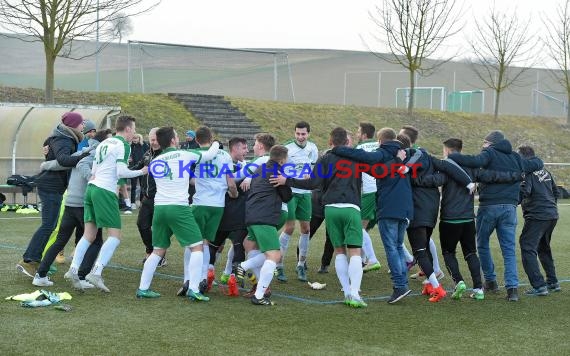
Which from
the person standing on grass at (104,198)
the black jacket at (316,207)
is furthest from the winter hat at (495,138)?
the person standing on grass at (104,198)

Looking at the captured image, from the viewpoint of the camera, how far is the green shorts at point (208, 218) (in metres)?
8.88

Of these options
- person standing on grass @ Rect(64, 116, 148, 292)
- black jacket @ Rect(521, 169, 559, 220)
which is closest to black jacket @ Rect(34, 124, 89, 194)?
person standing on grass @ Rect(64, 116, 148, 292)

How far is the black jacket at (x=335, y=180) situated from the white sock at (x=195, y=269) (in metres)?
1.22

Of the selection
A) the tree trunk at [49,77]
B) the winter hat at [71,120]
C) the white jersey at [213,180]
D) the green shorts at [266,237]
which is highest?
the tree trunk at [49,77]

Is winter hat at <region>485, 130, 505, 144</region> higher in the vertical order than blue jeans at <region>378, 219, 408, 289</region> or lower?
higher

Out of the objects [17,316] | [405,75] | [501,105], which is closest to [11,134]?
[17,316]

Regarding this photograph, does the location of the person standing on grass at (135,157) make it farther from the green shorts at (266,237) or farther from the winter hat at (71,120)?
the green shorts at (266,237)

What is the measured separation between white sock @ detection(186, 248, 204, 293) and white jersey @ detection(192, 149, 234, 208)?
2.52 ft

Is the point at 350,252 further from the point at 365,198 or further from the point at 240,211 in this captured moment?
the point at 365,198

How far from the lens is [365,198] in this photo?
1064cm

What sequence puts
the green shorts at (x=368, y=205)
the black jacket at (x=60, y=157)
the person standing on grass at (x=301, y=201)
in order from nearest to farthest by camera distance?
the black jacket at (x=60, y=157) → the person standing on grass at (x=301, y=201) → the green shorts at (x=368, y=205)

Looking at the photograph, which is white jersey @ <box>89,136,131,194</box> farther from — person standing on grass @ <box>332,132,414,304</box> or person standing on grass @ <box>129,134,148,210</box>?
person standing on grass @ <box>129,134,148,210</box>

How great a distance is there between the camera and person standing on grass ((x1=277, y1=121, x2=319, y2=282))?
10016mm

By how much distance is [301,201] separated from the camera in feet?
33.5
